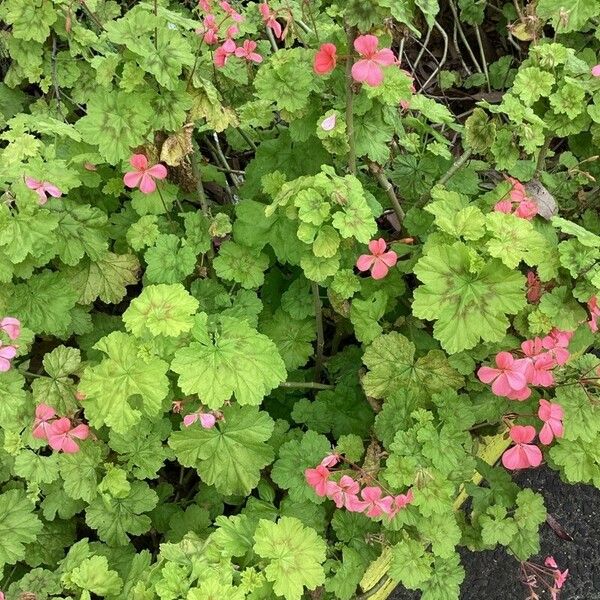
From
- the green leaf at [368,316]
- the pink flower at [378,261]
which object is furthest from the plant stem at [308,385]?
the pink flower at [378,261]

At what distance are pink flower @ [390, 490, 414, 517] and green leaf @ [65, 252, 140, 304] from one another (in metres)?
0.94

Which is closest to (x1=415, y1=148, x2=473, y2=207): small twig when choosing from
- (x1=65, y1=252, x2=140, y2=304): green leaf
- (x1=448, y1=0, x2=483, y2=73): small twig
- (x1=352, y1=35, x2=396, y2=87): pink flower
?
(x1=352, y1=35, x2=396, y2=87): pink flower

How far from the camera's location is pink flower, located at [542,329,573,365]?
1.73 m

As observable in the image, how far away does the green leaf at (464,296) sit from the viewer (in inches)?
64.9

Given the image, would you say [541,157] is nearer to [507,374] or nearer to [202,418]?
[507,374]

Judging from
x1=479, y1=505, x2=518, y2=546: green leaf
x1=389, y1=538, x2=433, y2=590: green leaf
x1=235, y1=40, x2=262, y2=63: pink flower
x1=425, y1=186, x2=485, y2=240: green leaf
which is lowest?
x1=479, y1=505, x2=518, y2=546: green leaf

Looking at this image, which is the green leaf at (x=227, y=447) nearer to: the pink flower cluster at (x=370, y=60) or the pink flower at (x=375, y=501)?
the pink flower at (x=375, y=501)

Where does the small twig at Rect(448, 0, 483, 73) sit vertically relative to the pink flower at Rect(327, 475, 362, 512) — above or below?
above

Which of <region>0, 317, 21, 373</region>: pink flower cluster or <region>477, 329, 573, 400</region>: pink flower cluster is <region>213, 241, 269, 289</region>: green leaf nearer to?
<region>0, 317, 21, 373</region>: pink flower cluster

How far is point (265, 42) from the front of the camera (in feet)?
7.55

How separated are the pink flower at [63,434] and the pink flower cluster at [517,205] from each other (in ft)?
3.83

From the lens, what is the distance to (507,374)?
1.68m

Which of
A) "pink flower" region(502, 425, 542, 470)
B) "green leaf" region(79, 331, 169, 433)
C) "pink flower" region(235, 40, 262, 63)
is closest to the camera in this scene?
"green leaf" region(79, 331, 169, 433)

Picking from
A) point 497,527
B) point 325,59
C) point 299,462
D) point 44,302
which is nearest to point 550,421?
point 497,527
